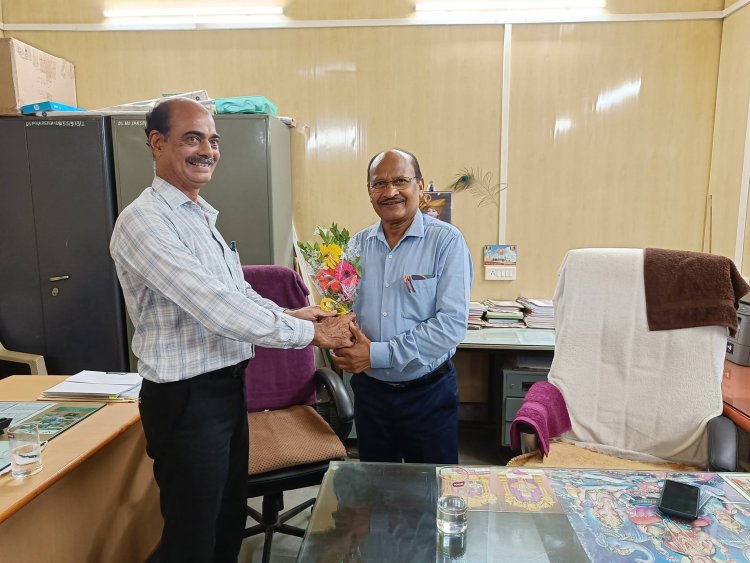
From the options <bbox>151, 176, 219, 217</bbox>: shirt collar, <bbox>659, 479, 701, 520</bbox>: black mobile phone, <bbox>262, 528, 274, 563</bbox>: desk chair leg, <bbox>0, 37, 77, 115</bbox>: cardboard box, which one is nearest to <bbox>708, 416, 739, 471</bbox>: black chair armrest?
<bbox>659, 479, 701, 520</bbox>: black mobile phone

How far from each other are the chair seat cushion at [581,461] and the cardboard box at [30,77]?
325 centimetres

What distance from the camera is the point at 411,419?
1.84 meters

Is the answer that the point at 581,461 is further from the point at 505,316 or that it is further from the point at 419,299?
the point at 505,316

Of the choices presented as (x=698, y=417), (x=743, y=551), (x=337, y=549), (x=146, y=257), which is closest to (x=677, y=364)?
(x=698, y=417)

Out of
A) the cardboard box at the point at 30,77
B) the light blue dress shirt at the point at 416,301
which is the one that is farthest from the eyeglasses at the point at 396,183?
the cardboard box at the point at 30,77

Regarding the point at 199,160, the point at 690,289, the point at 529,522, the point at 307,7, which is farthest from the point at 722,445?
the point at 307,7

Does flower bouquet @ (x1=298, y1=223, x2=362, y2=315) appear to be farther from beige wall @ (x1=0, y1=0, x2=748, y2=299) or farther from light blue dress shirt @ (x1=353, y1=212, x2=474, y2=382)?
beige wall @ (x1=0, y1=0, x2=748, y2=299)

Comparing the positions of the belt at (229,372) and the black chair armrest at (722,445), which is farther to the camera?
the black chair armrest at (722,445)

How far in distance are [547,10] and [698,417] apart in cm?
249

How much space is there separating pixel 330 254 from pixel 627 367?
4.19 feet

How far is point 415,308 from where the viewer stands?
1.86 m

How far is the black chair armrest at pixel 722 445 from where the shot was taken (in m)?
1.65

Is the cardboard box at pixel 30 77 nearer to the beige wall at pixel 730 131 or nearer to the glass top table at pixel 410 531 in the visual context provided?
the glass top table at pixel 410 531

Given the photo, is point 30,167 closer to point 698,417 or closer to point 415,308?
point 415,308
